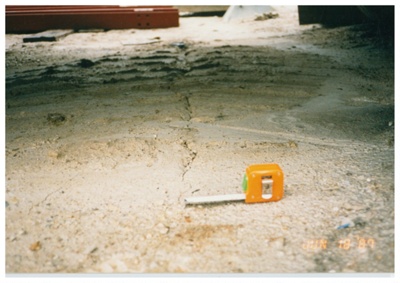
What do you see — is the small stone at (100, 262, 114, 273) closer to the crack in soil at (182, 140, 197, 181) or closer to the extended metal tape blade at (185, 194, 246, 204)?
the extended metal tape blade at (185, 194, 246, 204)

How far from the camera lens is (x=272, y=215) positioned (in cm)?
192

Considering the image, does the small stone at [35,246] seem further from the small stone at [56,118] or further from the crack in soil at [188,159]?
the small stone at [56,118]

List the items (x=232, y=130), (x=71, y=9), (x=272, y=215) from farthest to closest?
(x=71, y=9), (x=232, y=130), (x=272, y=215)

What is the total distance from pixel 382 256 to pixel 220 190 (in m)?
0.92

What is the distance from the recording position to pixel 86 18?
7273mm

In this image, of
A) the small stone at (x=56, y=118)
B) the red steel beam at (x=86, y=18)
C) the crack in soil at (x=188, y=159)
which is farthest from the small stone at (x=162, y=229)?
the red steel beam at (x=86, y=18)

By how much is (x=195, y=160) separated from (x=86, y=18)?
588 centimetres

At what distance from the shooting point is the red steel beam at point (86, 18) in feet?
22.7

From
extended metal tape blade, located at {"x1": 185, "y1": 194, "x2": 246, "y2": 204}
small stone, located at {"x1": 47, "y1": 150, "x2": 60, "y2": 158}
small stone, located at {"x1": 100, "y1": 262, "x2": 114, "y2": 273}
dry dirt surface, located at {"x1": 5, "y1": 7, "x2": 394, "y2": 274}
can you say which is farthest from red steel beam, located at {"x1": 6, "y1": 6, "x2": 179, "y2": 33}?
small stone, located at {"x1": 100, "y1": 262, "x2": 114, "y2": 273}

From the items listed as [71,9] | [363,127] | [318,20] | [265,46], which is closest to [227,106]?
[363,127]

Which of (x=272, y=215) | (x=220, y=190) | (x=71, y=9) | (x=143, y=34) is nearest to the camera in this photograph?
(x=272, y=215)

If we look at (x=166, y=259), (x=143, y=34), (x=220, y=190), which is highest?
(x=143, y=34)

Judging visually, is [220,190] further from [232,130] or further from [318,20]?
[318,20]

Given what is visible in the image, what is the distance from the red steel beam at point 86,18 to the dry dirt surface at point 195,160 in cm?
228
